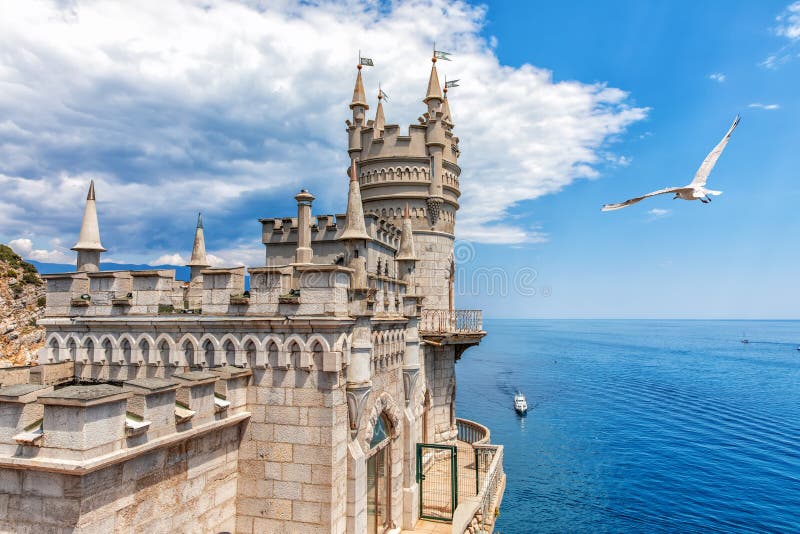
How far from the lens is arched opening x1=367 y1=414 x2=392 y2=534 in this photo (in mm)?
12883

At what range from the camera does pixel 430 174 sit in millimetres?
24188

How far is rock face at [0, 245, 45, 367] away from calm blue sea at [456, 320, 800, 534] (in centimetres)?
3309

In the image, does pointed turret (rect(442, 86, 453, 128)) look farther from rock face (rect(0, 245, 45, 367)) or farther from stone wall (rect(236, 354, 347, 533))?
rock face (rect(0, 245, 45, 367))

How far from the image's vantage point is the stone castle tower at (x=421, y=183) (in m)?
24.0

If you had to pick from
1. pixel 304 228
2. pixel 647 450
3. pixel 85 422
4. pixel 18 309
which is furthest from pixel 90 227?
pixel 647 450

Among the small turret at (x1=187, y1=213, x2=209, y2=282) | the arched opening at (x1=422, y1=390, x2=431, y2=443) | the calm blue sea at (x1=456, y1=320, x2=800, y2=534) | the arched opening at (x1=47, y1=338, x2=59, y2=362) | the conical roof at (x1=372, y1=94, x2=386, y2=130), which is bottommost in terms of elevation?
the calm blue sea at (x1=456, y1=320, x2=800, y2=534)

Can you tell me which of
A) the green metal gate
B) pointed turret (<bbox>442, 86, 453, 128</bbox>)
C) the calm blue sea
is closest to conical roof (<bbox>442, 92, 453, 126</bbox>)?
pointed turret (<bbox>442, 86, 453, 128</bbox>)

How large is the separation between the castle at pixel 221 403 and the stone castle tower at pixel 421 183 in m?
7.67

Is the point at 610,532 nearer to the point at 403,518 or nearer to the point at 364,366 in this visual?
the point at 403,518

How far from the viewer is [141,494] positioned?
788 centimetres

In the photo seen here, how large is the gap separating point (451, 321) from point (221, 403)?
16.0 meters

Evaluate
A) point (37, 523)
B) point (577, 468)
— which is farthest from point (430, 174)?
point (577, 468)

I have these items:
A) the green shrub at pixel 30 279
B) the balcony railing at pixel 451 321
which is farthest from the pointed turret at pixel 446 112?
the green shrub at pixel 30 279

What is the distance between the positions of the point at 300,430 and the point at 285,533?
214 cm
